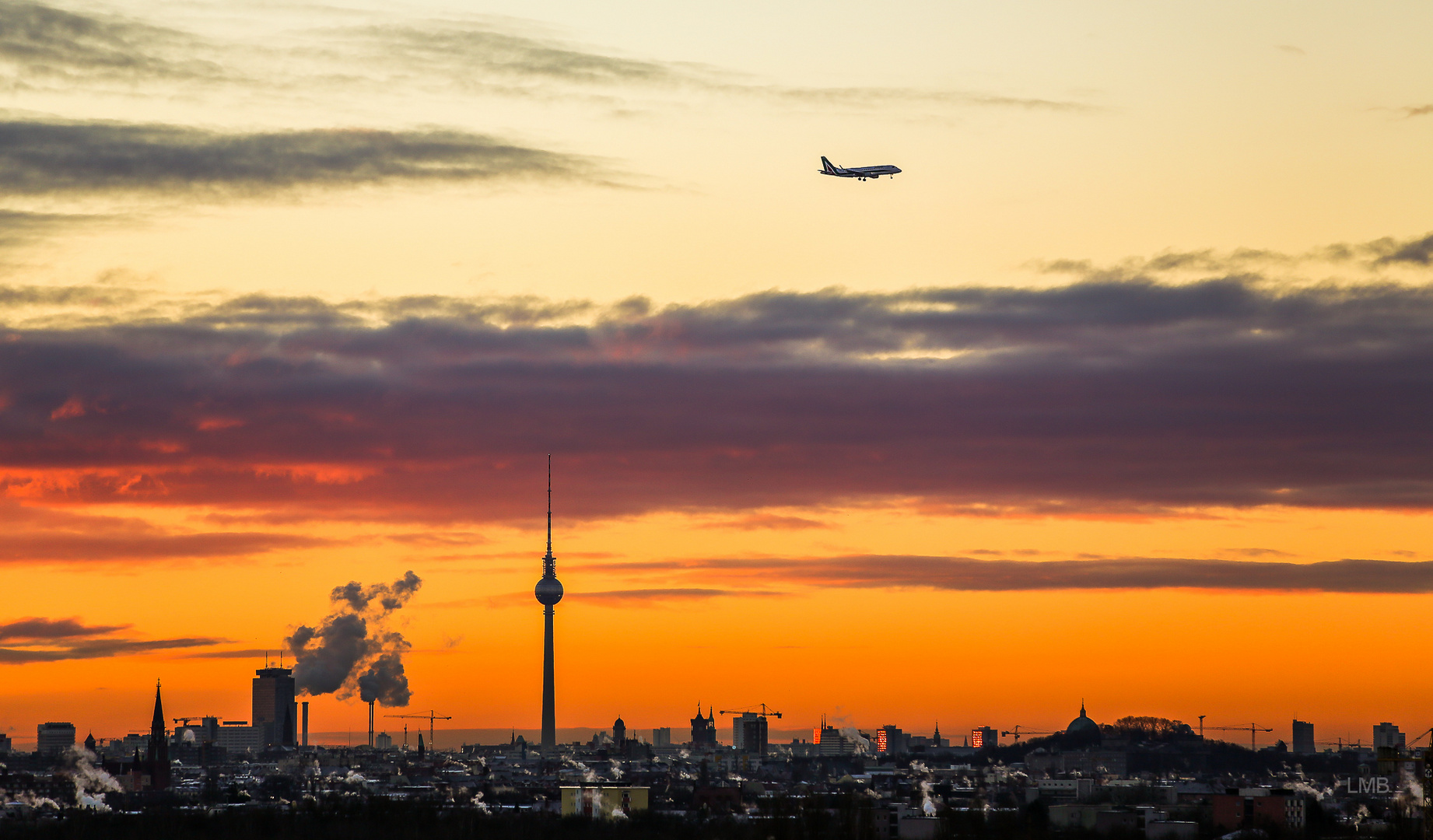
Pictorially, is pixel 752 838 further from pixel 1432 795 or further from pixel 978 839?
pixel 1432 795

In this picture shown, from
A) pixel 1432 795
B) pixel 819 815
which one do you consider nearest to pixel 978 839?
pixel 819 815

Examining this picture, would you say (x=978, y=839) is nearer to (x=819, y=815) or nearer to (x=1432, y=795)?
(x=819, y=815)

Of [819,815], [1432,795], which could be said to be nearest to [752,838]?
[819,815]

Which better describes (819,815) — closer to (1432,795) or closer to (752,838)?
(752,838)
